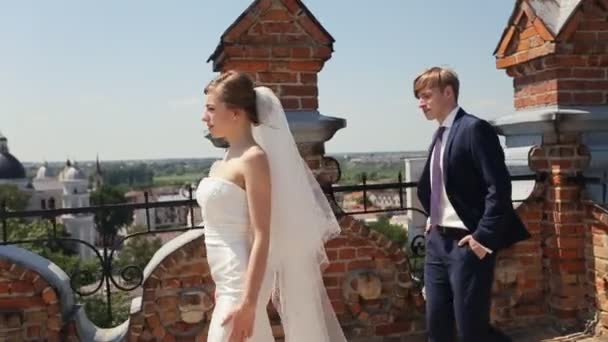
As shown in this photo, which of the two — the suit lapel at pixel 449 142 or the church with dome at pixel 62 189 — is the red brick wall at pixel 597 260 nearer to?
the suit lapel at pixel 449 142

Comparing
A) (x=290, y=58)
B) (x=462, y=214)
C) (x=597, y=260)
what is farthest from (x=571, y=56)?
(x=290, y=58)

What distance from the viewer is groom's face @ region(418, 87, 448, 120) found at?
9.27 ft

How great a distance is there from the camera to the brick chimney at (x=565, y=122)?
3.93 m

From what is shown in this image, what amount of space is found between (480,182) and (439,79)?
1.82ft

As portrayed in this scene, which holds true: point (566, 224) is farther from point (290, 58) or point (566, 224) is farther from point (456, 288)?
point (290, 58)

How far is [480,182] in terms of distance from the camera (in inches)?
110

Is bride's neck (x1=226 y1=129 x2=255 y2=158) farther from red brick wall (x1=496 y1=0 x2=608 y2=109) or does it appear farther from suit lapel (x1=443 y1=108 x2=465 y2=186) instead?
red brick wall (x1=496 y1=0 x2=608 y2=109)

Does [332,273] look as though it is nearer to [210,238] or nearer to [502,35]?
[210,238]

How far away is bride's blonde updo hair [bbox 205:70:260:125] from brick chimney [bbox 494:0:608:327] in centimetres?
248

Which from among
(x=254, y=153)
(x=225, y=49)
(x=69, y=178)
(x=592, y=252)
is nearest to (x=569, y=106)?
(x=592, y=252)

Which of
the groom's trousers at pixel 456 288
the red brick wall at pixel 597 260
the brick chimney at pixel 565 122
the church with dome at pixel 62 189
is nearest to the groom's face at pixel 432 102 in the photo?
the groom's trousers at pixel 456 288

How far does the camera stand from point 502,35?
14.2 feet

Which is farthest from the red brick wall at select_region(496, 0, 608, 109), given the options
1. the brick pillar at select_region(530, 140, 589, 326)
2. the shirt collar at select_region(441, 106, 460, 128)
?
the shirt collar at select_region(441, 106, 460, 128)

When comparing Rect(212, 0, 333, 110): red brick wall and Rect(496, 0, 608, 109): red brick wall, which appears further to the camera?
Rect(496, 0, 608, 109): red brick wall
